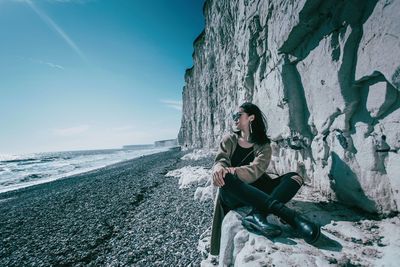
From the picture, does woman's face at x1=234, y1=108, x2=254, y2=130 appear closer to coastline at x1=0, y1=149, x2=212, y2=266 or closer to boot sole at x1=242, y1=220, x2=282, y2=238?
boot sole at x1=242, y1=220, x2=282, y2=238

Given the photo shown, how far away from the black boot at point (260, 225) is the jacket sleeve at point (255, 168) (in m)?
0.60

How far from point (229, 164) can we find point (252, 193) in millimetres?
792

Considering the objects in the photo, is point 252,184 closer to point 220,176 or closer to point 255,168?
point 255,168

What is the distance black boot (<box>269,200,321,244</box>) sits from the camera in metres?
2.33

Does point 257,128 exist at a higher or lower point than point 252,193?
higher

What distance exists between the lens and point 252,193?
282 cm

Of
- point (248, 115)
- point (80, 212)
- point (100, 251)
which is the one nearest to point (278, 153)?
point (248, 115)

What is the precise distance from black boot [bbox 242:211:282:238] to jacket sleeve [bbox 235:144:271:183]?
0.60 meters

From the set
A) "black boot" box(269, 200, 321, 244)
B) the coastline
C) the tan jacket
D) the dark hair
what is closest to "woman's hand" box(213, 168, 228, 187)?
the tan jacket

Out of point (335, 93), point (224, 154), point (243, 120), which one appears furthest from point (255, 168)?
point (335, 93)

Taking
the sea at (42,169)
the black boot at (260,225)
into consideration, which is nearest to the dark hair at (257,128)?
the black boot at (260,225)

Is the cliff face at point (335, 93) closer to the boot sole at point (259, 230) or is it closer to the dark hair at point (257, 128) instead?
the dark hair at point (257, 128)

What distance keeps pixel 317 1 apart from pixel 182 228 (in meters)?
5.73

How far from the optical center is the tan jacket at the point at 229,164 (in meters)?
3.28
